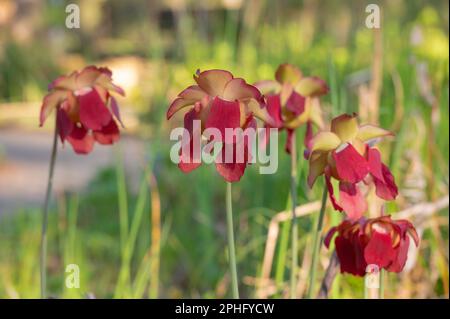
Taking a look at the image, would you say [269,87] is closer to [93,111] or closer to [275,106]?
[275,106]

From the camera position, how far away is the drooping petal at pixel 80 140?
3.38ft

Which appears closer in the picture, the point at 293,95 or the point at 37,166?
the point at 293,95

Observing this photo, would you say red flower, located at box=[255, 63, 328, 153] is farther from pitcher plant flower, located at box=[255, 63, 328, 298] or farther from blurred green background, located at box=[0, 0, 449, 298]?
blurred green background, located at box=[0, 0, 449, 298]

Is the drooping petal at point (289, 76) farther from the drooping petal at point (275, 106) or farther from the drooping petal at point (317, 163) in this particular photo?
the drooping petal at point (317, 163)

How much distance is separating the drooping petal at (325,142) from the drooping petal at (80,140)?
33 cm

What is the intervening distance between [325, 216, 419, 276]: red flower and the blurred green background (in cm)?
36

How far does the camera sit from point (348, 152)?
0.82 meters

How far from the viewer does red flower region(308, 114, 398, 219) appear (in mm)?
829

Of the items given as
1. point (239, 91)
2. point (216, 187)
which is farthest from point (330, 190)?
point (216, 187)

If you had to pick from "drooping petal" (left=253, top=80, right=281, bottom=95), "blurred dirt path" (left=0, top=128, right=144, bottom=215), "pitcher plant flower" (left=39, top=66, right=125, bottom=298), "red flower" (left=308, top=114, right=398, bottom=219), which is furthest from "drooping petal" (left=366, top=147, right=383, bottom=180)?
"blurred dirt path" (left=0, top=128, right=144, bottom=215)
